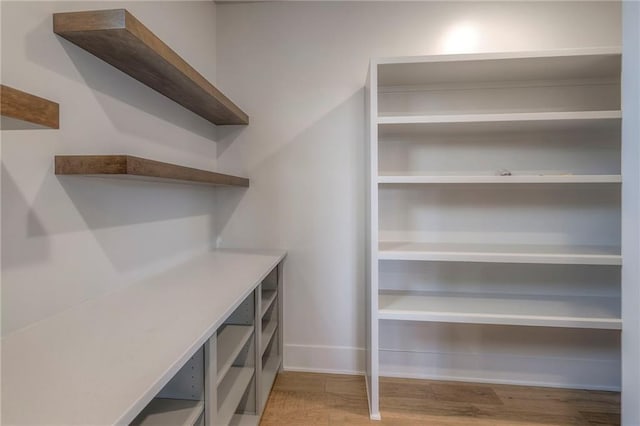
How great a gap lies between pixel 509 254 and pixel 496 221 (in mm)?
400

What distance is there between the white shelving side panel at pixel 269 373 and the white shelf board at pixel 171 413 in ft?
2.92

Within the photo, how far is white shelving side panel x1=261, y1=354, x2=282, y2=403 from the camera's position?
1.81 meters

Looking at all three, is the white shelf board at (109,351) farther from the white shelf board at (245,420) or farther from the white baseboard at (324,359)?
the white baseboard at (324,359)

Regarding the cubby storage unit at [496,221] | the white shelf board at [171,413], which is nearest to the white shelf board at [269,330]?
the cubby storage unit at [496,221]

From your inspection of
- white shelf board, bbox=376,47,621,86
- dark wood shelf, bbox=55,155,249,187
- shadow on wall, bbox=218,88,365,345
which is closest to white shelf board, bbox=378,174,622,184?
shadow on wall, bbox=218,88,365,345

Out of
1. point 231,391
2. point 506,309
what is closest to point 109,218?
point 231,391

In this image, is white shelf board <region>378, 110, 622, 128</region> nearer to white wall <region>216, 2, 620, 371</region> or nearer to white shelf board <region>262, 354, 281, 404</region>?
white wall <region>216, 2, 620, 371</region>

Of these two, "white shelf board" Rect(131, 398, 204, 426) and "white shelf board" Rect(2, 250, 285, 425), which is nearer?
"white shelf board" Rect(2, 250, 285, 425)

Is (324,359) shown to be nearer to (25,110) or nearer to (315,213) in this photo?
(315,213)

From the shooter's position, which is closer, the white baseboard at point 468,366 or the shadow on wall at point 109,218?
the shadow on wall at point 109,218

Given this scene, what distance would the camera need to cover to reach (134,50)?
111cm

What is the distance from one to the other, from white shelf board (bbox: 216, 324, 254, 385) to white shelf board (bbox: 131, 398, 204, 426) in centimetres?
11

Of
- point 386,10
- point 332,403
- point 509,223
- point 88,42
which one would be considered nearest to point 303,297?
point 332,403

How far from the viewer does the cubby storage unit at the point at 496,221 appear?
180 cm
